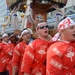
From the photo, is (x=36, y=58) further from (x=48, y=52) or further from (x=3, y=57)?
(x=3, y=57)

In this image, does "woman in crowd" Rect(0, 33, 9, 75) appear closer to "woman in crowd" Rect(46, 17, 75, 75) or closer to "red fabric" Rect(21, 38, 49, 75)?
"red fabric" Rect(21, 38, 49, 75)

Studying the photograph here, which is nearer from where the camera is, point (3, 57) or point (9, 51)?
point (9, 51)

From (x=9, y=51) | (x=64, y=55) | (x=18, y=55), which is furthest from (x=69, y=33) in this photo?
(x=9, y=51)

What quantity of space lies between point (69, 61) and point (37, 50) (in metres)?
0.77

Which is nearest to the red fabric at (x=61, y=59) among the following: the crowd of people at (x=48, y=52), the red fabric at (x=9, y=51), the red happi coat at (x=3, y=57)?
the crowd of people at (x=48, y=52)

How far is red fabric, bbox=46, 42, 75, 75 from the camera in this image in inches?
92.7

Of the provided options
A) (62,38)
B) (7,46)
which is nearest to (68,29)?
(62,38)

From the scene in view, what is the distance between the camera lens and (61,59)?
2396mm

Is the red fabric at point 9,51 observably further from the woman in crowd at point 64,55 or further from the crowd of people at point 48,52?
the woman in crowd at point 64,55

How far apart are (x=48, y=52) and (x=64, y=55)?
187 millimetres

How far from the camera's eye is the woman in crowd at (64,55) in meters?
2.36

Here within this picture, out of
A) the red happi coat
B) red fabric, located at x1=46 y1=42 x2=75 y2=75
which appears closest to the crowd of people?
red fabric, located at x1=46 y1=42 x2=75 y2=75

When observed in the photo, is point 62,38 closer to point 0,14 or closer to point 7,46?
point 7,46

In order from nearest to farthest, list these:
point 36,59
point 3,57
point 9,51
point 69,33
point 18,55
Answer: point 69,33
point 36,59
point 18,55
point 9,51
point 3,57
